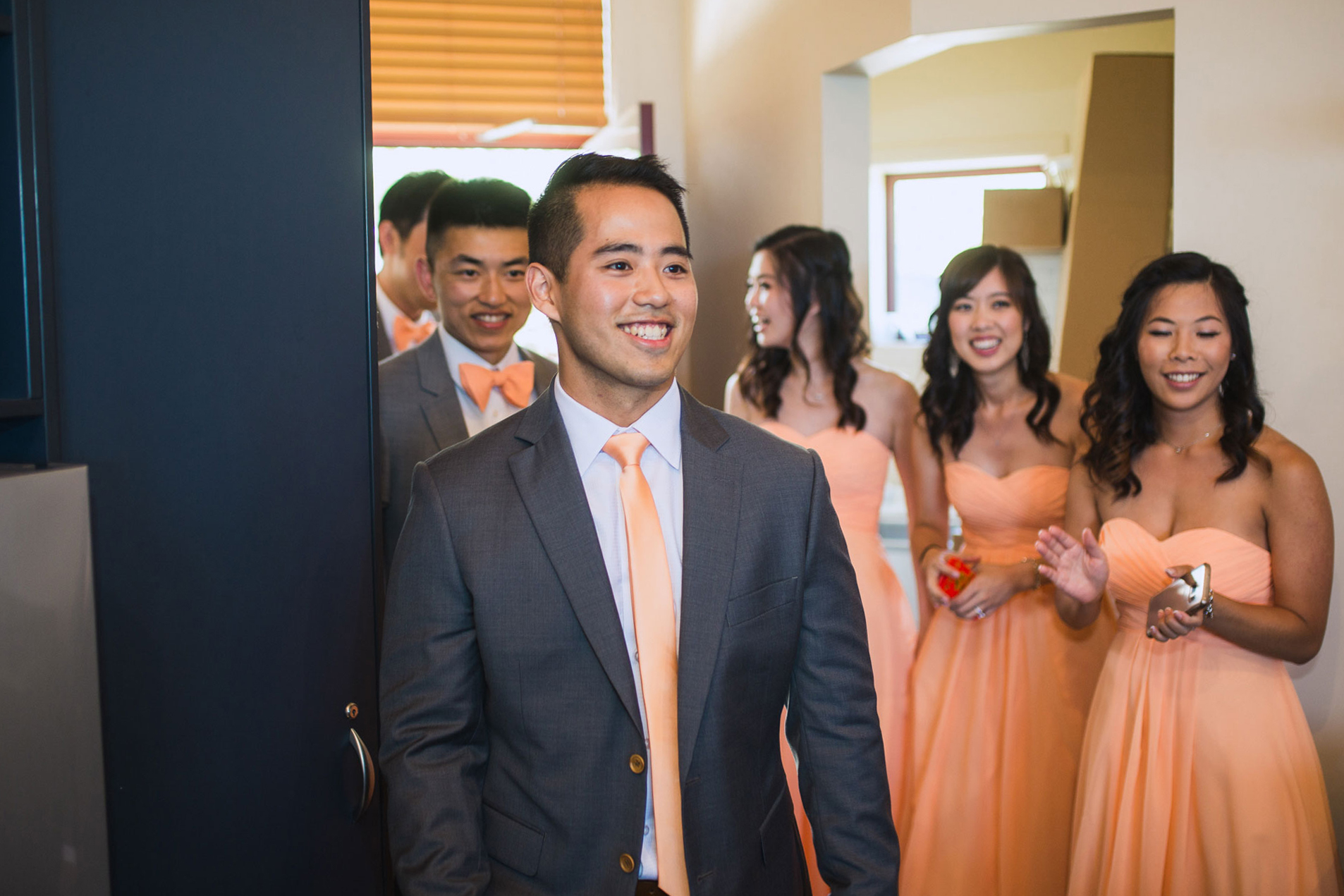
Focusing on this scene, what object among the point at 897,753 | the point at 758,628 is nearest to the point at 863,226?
the point at 897,753

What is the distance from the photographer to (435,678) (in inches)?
56.5

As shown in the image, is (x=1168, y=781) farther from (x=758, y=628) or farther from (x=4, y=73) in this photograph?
(x=4, y=73)

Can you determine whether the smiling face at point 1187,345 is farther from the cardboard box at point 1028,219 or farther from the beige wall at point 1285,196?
the cardboard box at point 1028,219

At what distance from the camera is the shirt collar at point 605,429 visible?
1.54 meters

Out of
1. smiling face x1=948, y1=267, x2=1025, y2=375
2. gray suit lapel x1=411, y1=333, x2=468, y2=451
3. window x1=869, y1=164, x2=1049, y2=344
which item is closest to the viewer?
gray suit lapel x1=411, y1=333, x2=468, y2=451

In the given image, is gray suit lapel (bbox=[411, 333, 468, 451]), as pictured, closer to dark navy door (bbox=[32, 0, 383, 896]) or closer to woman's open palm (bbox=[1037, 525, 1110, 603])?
dark navy door (bbox=[32, 0, 383, 896])

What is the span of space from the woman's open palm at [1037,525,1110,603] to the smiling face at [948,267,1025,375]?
73 cm

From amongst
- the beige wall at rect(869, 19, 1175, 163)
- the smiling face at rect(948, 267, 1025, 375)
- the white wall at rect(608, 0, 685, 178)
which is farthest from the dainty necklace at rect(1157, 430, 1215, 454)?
the beige wall at rect(869, 19, 1175, 163)

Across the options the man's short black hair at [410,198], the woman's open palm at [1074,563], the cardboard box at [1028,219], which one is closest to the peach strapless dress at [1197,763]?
the woman's open palm at [1074,563]

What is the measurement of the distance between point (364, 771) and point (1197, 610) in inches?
66.3

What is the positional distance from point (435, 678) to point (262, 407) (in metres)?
0.54

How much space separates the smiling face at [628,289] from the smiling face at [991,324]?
5.55ft

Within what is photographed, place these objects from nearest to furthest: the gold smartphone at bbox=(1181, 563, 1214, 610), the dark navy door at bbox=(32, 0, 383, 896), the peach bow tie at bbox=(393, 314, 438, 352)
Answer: the dark navy door at bbox=(32, 0, 383, 896), the gold smartphone at bbox=(1181, 563, 1214, 610), the peach bow tie at bbox=(393, 314, 438, 352)

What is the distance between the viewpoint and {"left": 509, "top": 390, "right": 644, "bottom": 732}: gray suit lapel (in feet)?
4.58
